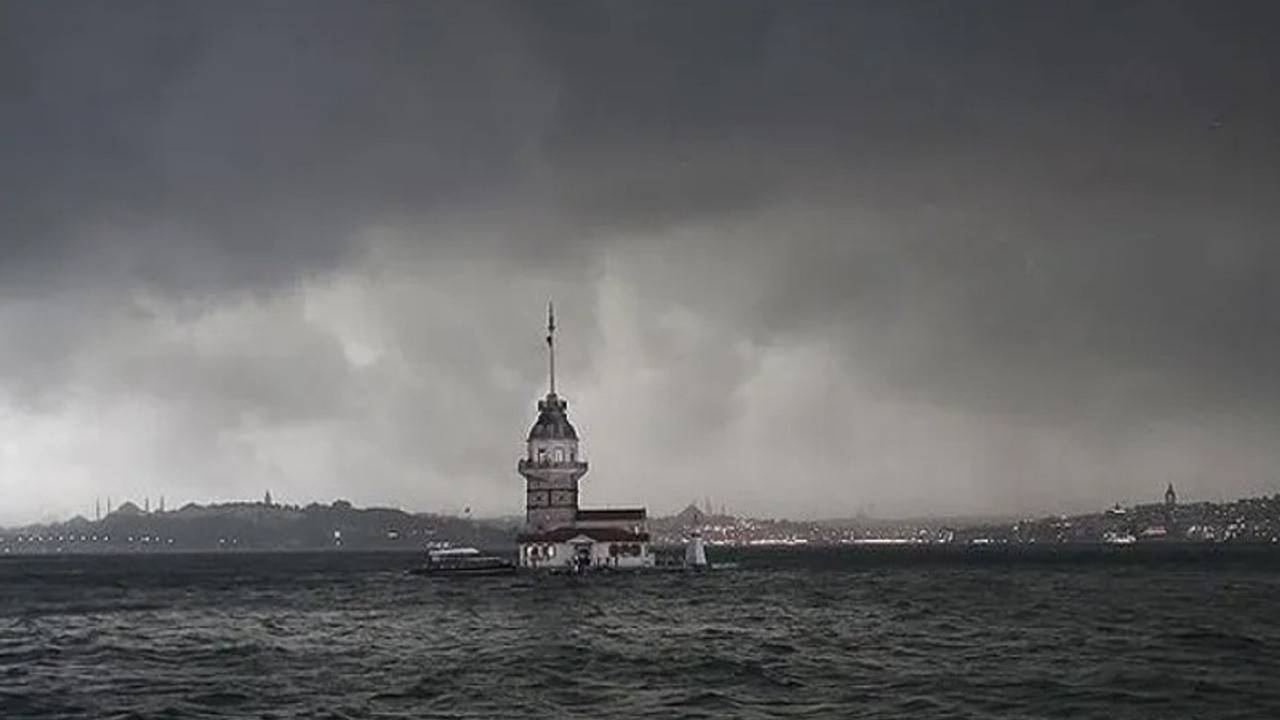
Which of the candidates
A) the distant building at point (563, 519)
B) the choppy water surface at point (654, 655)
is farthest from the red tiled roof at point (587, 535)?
the choppy water surface at point (654, 655)

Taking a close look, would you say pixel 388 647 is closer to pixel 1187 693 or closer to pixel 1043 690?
pixel 1043 690

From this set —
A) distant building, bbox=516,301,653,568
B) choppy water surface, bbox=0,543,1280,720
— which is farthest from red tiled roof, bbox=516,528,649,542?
choppy water surface, bbox=0,543,1280,720

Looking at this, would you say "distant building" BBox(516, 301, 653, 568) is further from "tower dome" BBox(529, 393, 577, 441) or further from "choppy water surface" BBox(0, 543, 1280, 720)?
"choppy water surface" BBox(0, 543, 1280, 720)

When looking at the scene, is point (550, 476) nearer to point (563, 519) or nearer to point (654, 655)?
point (563, 519)

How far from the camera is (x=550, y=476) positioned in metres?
162

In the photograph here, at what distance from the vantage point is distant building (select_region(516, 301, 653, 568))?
157375 millimetres

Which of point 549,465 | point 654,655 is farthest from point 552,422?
point 654,655

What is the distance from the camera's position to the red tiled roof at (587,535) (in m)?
Result: 157

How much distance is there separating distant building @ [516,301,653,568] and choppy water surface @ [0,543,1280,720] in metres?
28.6

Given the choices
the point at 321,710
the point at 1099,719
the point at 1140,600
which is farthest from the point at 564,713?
the point at 1140,600

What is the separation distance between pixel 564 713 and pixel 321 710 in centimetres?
894

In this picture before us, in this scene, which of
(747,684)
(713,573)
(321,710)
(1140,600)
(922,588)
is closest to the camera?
(321,710)

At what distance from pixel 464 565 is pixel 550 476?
22.8 m

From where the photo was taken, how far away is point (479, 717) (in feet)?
161
